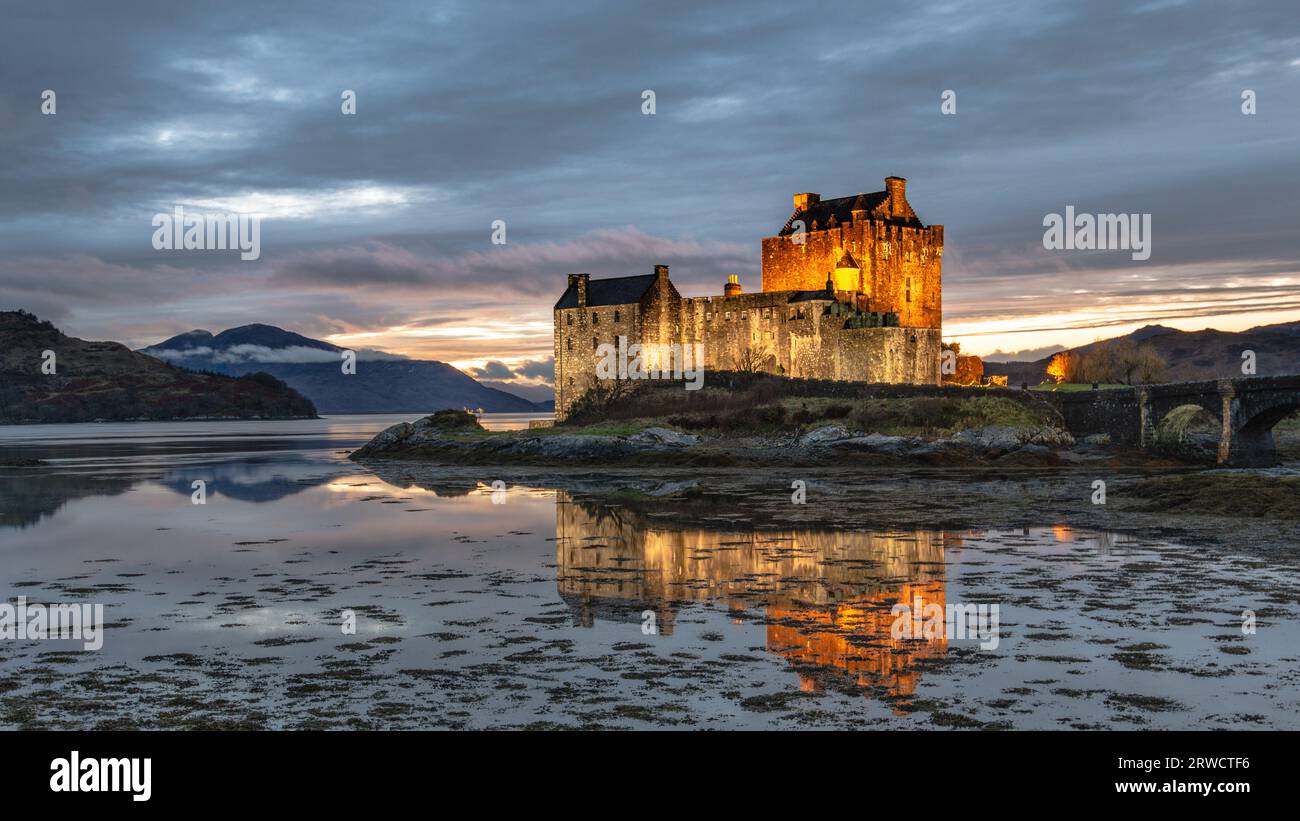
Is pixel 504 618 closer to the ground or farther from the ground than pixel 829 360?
closer to the ground

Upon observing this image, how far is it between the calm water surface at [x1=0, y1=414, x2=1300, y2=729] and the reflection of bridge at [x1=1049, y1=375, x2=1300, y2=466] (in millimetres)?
23767

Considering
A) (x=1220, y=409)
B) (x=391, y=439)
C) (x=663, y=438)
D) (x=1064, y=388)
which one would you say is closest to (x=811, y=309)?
(x=1064, y=388)

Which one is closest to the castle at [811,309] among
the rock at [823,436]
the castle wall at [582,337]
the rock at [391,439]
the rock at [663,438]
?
the castle wall at [582,337]

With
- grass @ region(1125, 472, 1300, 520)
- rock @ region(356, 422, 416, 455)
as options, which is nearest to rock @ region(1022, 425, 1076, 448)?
grass @ region(1125, 472, 1300, 520)

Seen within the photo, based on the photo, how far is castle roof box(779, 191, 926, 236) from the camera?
77.6 meters

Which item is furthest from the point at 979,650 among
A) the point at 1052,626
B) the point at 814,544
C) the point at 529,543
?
the point at 529,543

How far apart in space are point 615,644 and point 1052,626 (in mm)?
5542

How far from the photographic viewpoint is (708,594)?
16.9 metres

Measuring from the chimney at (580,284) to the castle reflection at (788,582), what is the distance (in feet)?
146

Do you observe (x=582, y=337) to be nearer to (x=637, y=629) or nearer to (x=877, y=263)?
(x=877, y=263)

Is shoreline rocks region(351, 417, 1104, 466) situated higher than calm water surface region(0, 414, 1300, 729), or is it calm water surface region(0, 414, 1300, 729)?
shoreline rocks region(351, 417, 1104, 466)

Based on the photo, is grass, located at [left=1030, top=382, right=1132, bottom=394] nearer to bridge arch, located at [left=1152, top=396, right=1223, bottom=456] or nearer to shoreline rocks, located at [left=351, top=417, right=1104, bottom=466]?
shoreline rocks, located at [left=351, top=417, right=1104, bottom=466]

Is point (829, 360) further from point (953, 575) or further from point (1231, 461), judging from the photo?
point (953, 575)
